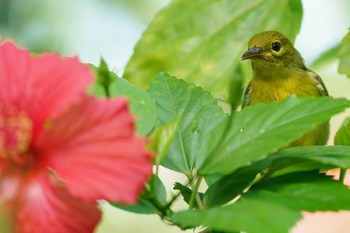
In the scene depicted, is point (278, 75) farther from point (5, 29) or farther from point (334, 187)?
point (5, 29)

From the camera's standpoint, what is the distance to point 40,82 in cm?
65

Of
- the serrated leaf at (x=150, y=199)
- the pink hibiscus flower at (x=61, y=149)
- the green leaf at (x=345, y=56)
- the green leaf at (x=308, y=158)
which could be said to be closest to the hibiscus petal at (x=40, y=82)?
the pink hibiscus flower at (x=61, y=149)

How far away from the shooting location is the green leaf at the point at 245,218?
630 mm

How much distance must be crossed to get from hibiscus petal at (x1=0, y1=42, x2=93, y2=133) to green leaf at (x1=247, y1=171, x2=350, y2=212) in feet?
0.66

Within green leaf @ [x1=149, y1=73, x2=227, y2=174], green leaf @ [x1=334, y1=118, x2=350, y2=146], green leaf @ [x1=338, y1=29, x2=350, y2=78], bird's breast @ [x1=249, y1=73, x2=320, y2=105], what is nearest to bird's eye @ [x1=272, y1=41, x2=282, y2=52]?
bird's breast @ [x1=249, y1=73, x2=320, y2=105]

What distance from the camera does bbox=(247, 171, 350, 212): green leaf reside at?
0.71 metres

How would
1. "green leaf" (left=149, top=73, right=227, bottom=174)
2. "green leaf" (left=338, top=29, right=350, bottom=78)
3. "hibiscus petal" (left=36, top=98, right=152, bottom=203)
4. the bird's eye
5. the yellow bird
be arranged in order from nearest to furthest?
"hibiscus petal" (left=36, top=98, right=152, bottom=203) → "green leaf" (left=149, top=73, right=227, bottom=174) → "green leaf" (left=338, top=29, right=350, bottom=78) → the yellow bird → the bird's eye

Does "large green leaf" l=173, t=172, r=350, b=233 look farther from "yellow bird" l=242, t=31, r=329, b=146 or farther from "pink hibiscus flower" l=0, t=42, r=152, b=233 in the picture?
"yellow bird" l=242, t=31, r=329, b=146

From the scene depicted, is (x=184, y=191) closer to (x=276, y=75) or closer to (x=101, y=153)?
(x=101, y=153)

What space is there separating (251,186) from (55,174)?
0.22 meters

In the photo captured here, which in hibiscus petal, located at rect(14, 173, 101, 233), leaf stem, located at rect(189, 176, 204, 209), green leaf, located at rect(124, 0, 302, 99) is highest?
green leaf, located at rect(124, 0, 302, 99)

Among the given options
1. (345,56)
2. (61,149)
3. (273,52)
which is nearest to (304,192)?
(61,149)

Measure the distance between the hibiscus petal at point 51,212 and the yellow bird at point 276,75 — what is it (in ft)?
5.44

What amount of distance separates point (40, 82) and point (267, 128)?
23 centimetres
